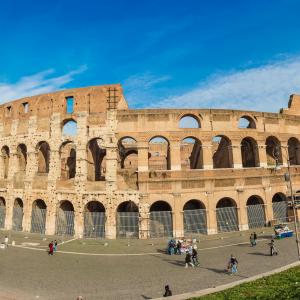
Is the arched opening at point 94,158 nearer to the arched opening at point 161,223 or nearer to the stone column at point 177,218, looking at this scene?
the arched opening at point 161,223

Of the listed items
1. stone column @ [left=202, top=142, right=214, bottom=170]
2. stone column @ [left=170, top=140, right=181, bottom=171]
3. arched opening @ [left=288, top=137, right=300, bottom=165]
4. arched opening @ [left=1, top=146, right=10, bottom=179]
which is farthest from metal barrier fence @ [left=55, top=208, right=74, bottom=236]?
arched opening @ [left=288, top=137, right=300, bottom=165]

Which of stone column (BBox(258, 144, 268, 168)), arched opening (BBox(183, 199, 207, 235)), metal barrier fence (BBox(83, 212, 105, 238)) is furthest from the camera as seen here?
stone column (BBox(258, 144, 268, 168))

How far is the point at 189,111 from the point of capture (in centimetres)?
2566

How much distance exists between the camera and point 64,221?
1011 inches

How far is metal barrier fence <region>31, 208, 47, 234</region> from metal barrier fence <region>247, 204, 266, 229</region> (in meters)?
19.7

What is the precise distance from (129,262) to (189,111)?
1462cm

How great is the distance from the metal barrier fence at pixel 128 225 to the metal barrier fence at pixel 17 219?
10946 millimetres

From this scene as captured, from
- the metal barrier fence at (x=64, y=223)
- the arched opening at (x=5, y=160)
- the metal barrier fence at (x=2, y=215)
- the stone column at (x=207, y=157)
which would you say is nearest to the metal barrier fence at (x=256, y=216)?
the stone column at (x=207, y=157)

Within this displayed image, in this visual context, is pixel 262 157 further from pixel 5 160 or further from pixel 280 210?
pixel 5 160

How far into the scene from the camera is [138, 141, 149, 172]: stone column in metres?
24.5

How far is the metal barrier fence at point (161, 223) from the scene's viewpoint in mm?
23906

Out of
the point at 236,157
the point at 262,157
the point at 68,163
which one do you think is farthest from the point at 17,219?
the point at 262,157

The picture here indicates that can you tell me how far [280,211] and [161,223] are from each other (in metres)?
12.4

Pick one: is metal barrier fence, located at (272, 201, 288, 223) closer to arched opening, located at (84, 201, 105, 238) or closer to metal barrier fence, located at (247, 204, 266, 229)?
metal barrier fence, located at (247, 204, 266, 229)
